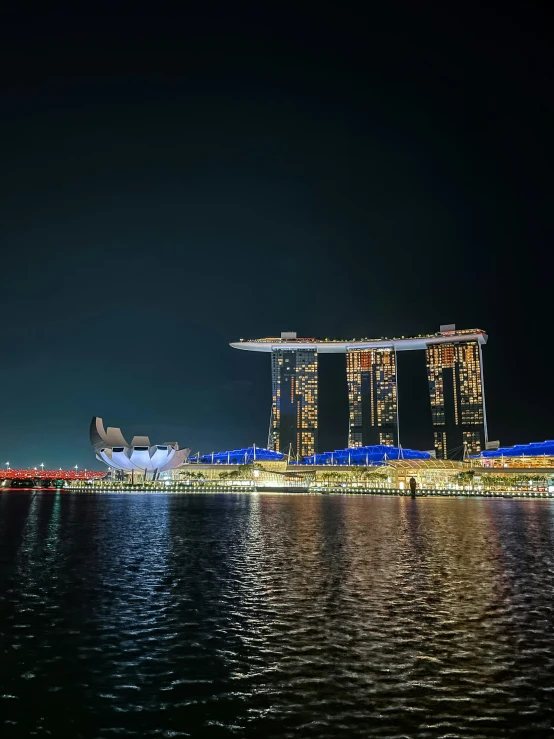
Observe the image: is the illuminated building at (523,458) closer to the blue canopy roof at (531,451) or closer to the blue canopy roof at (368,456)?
the blue canopy roof at (531,451)

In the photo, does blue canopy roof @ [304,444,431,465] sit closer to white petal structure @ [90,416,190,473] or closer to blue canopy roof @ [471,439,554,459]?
blue canopy roof @ [471,439,554,459]

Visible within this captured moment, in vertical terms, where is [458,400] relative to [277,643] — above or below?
above

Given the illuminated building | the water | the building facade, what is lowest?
the water

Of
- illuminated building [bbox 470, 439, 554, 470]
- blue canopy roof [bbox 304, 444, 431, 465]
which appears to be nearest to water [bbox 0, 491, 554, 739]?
illuminated building [bbox 470, 439, 554, 470]

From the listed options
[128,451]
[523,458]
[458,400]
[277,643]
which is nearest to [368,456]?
[458,400]

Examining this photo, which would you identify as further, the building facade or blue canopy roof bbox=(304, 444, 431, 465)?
the building facade

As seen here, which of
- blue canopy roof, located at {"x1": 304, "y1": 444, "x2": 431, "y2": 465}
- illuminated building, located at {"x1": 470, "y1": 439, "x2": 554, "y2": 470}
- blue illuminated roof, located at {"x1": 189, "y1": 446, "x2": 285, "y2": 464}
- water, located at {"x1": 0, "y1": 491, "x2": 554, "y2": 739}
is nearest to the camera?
water, located at {"x1": 0, "y1": 491, "x2": 554, "y2": 739}

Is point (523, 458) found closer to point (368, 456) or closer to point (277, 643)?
point (368, 456)
